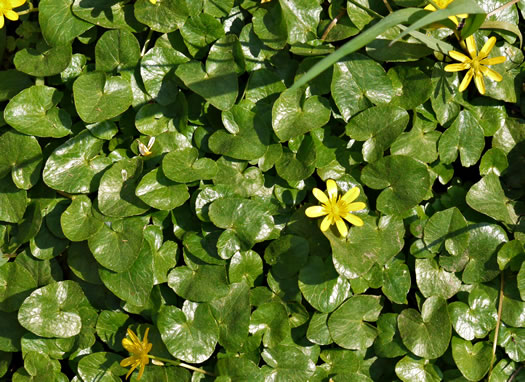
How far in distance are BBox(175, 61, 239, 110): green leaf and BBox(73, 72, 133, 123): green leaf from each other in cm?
20

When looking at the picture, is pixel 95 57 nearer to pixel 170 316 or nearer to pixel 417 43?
pixel 170 316

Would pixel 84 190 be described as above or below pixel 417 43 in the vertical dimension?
below

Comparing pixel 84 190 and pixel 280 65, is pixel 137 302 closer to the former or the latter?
pixel 84 190

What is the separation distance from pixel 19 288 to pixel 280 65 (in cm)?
124

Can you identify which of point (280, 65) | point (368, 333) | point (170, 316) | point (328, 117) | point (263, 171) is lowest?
point (368, 333)

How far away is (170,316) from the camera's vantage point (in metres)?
1.73

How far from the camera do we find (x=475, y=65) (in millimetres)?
1654

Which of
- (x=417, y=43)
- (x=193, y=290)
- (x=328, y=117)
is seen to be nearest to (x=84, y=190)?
(x=193, y=290)

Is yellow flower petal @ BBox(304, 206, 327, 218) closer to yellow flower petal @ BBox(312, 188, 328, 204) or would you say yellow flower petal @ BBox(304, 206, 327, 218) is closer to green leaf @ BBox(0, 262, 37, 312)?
yellow flower petal @ BBox(312, 188, 328, 204)

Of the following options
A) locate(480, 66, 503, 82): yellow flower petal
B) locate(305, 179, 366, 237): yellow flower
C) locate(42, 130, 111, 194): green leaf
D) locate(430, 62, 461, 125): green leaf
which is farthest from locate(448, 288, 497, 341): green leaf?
locate(42, 130, 111, 194): green leaf

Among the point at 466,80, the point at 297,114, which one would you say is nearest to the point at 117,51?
the point at 297,114

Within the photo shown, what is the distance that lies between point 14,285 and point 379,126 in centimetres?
142

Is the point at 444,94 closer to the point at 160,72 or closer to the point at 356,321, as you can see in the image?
the point at 356,321

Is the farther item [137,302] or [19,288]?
[19,288]
